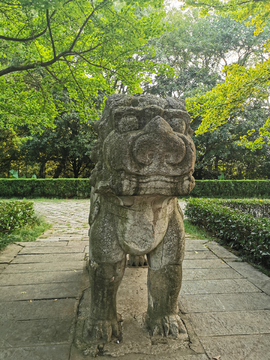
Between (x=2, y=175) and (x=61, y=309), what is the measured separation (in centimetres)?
1813

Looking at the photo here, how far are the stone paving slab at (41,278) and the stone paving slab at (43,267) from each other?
119mm

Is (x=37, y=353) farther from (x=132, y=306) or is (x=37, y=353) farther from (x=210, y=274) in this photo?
(x=210, y=274)

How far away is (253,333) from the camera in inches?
81.6

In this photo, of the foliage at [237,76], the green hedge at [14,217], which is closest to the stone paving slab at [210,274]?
the foliage at [237,76]

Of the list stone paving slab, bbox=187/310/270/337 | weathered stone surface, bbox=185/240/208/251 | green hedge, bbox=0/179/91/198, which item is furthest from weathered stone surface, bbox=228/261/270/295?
green hedge, bbox=0/179/91/198

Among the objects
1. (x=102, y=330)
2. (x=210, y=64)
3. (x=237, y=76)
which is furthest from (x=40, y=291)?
(x=210, y=64)

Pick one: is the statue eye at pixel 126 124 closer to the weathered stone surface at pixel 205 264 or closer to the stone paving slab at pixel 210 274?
the stone paving slab at pixel 210 274

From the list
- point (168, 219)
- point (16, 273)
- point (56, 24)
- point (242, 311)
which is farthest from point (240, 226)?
point (56, 24)

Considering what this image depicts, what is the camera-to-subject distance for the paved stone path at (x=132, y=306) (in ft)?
6.03

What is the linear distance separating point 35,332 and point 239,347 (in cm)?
163

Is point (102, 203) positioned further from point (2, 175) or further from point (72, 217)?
point (2, 175)

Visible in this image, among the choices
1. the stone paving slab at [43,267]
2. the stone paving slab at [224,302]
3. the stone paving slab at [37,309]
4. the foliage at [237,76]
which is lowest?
the stone paving slab at [37,309]

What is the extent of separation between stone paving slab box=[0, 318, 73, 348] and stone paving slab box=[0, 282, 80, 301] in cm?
44

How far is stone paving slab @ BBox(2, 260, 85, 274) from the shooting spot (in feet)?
10.8
